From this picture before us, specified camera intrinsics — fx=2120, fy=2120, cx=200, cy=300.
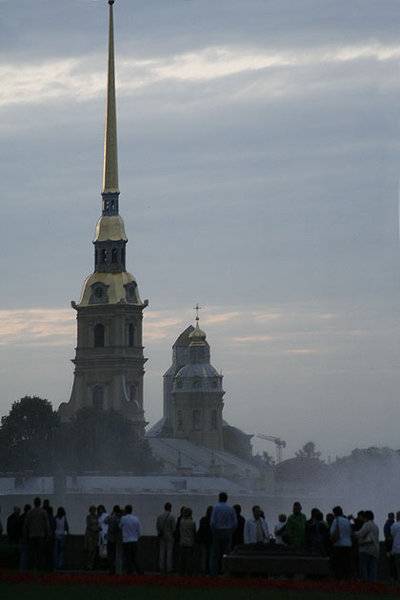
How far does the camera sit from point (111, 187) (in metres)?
185

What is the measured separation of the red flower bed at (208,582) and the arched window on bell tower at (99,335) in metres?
154

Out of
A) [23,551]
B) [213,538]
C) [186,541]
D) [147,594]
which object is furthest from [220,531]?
[147,594]

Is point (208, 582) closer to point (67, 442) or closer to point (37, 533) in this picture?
point (37, 533)

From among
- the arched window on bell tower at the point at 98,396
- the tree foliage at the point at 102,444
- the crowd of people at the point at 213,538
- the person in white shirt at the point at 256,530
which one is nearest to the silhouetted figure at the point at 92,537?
the crowd of people at the point at 213,538

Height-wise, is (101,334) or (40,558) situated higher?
(101,334)

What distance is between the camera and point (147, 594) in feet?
98.4

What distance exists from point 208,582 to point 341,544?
374cm

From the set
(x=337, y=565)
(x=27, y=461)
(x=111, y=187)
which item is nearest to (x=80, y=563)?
(x=337, y=565)

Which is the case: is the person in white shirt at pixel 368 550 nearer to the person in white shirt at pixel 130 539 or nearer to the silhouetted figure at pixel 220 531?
the silhouetted figure at pixel 220 531

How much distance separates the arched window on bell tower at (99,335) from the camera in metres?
188

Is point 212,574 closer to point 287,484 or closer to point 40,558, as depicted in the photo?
point 40,558

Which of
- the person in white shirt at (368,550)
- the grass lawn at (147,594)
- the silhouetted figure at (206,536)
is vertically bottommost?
the grass lawn at (147,594)

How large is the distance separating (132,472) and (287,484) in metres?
37.7

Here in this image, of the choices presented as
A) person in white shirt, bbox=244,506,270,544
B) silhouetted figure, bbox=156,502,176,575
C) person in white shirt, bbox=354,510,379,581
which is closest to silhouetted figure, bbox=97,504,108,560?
silhouetted figure, bbox=156,502,176,575
